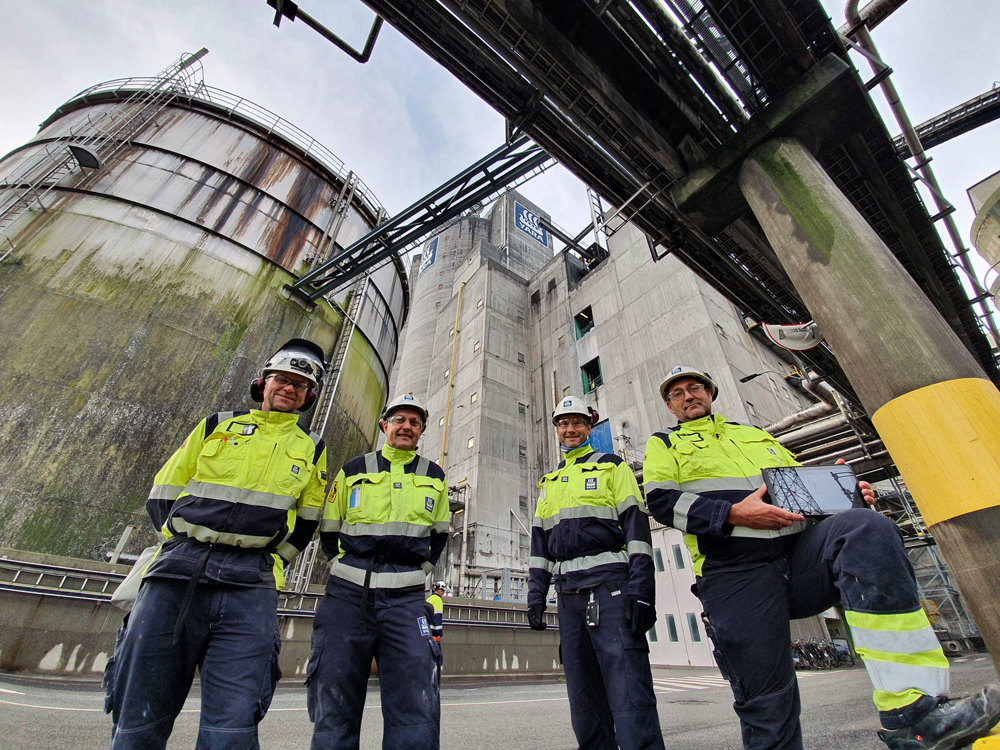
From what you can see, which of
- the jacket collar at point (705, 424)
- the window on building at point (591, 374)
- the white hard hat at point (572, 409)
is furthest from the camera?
the window on building at point (591, 374)

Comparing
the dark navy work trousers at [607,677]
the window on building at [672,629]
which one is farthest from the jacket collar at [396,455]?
the window on building at [672,629]

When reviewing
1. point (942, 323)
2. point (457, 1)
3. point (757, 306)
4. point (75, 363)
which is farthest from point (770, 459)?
point (75, 363)

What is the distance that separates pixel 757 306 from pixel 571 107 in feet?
15.9

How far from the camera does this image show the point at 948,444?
2.47m

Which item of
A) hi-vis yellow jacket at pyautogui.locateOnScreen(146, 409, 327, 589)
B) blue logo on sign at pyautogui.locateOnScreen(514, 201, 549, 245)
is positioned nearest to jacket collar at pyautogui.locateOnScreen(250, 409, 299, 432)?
hi-vis yellow jacket at pyautogui.locateOnScreen(146, 409, 327, 589)

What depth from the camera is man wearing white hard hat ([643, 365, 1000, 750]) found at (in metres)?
1.47

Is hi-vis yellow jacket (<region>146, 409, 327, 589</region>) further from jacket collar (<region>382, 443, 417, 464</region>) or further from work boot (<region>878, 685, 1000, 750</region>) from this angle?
work boot (<region>878, 685, 1000, 750</region>)

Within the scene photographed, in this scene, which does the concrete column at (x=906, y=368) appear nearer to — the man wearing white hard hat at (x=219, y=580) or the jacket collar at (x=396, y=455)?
the jacket collar at (x=396, y=455)

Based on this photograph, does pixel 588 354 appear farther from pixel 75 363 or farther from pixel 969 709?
pixel 969 709

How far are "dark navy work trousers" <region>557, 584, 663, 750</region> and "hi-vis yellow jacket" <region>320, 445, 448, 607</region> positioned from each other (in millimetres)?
916

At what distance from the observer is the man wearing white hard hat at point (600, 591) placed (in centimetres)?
218

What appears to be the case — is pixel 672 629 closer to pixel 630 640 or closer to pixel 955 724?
pixel 630 640

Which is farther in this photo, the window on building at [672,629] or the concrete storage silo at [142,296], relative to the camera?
the window on building at [672,629]

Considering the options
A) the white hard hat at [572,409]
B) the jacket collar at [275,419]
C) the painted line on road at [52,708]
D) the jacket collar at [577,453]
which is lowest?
the painted line on road at [52,708]
